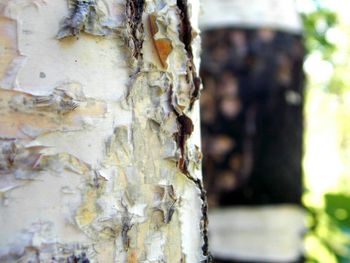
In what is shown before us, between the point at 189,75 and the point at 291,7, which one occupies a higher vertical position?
the point at 291,7

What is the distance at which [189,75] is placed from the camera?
0.57 m

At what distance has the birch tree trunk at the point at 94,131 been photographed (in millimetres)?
468

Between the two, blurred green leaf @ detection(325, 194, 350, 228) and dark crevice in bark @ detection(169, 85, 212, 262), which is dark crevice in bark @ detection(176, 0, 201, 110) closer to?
dark crevice in bark @ detection(169, 85, 212, 262)

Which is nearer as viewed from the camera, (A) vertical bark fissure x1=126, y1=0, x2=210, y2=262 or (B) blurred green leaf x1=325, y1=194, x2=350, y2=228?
(A) vertical bark fissure x1=126, y1=0, x2=210, y2=262

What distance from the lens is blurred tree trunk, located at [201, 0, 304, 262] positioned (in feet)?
5.28

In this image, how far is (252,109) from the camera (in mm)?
1641

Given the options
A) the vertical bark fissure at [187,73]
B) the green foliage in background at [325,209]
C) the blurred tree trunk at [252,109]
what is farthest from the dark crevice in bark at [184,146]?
the green foliage in background at [325,209]

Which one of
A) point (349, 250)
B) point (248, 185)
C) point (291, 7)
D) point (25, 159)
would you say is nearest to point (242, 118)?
point (248, 185)

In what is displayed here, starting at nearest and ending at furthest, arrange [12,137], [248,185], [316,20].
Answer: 1. [12,137]
2. [248,185]
3. [316,20]

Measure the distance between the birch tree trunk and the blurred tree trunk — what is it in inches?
41.8

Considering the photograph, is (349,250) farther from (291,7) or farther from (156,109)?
(156,109)

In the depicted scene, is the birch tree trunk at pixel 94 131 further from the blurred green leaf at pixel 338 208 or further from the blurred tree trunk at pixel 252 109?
the blurred green leaf at pixel 338 208

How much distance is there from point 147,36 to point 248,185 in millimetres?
1125

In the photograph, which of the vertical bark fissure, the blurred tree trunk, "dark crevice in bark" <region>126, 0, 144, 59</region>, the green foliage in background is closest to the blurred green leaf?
the green foliage in background
